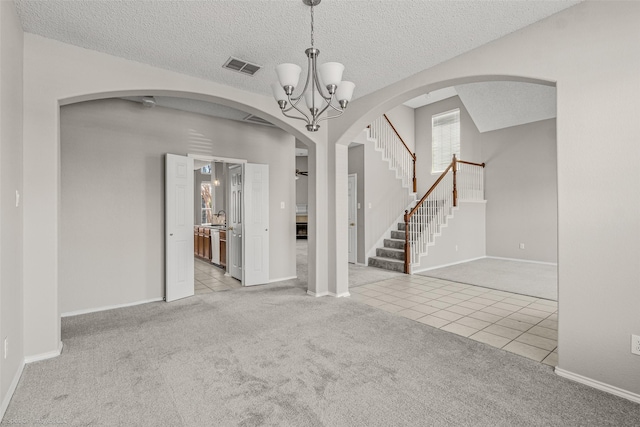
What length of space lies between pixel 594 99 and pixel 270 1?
2.42 m

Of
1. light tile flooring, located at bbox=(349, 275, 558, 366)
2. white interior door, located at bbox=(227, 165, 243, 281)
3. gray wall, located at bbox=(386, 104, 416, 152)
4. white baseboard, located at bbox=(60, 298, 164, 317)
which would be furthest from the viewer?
gray wall, located at bbox=(386, 104, 416, 152)

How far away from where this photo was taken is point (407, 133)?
9.66m

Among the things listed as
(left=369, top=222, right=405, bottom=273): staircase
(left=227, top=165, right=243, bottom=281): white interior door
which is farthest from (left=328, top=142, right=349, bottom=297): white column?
(left=369, top=222, right=405, bottom=273): staircase

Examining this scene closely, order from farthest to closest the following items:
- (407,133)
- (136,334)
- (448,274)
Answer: (407,133), (448,274), (136,334)

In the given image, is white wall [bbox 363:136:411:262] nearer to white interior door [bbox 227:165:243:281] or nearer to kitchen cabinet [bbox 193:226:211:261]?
white interior door [bbox 227:165:243:281]

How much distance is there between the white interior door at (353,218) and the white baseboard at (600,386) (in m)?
5.11

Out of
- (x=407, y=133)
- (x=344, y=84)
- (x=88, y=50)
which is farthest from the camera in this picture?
(x=407, y=133)

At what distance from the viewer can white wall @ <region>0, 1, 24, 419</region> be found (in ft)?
6.53

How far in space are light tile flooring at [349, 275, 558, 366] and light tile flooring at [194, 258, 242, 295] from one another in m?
2.13

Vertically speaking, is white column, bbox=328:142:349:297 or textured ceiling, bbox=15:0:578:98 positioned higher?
textured ceiling, bbox=15:0:578:98

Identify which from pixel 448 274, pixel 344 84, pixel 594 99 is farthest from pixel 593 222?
pixel 448 274

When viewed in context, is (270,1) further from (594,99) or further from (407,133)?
(407,133)

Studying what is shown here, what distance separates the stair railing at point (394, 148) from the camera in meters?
7.64

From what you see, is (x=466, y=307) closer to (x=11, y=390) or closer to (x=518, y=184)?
(x=11, y=390)
